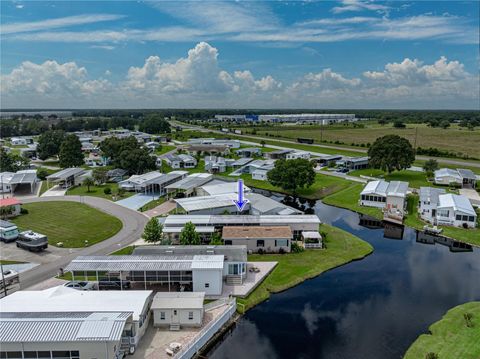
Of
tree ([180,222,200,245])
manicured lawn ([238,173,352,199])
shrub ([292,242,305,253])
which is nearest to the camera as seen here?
tree ([180,222,200,245])

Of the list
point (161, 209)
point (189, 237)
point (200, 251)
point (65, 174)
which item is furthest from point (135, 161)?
point (200, 251)

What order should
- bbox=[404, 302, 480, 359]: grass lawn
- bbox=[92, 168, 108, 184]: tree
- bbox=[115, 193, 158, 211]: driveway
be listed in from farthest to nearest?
bbox=[92, 168, 108, 184]: tree, bbox=[115, 193, 158, 211]: driveway, bbox=[404, 302, 480, 359]: grass lawn

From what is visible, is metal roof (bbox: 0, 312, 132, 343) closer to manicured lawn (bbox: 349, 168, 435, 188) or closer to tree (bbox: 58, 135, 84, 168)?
manicured lawn (bbox: 349, 168, 435, 188)

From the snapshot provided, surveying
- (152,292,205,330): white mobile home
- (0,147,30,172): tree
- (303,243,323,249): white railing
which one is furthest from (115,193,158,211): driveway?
(0,147,30,172): tree

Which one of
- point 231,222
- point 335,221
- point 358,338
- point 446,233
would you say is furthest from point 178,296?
point 446,233

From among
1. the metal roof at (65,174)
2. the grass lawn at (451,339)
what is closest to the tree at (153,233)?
the grass lawn at (451,339)

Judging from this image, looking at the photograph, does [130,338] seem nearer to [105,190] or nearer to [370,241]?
[370,241]
